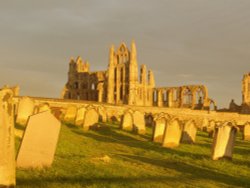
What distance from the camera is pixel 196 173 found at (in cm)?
1262

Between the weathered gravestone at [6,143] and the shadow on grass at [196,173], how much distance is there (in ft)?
15.5

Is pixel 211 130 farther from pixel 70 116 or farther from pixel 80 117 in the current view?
pixel 70 116

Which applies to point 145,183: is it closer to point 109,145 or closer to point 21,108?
point 109,145

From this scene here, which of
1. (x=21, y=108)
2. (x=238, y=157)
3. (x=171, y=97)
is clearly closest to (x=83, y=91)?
(x=171, y=97)

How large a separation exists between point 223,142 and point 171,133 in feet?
12.3

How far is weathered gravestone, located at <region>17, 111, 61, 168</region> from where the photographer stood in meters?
10.5

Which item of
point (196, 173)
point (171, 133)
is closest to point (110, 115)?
point (171, 133)

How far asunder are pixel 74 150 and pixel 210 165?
4.76m

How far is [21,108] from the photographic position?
23.8 meters

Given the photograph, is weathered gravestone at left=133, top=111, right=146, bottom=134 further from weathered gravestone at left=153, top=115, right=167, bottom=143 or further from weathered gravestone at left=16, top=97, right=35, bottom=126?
weathered gravestone at left=16, top=97, right=35, bottom=126

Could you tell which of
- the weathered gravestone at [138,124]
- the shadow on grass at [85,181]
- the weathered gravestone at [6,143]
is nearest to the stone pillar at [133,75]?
the weathered gravestone at [138,124]

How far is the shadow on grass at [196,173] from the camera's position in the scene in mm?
11898

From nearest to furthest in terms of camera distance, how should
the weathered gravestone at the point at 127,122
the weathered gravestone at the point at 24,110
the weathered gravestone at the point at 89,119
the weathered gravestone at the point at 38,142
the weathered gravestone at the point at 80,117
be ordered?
the weathered gravestone at the point at 38,142 → the weathered gravestone at the point at 24,110 → the weathered gravestone at the point at 89,119 → the weathered gravestone at the point at 80,117 → the weathered gravestone at the point at 127,122

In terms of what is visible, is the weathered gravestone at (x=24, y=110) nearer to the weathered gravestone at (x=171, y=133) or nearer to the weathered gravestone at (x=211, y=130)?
the weathered gravestone at (x=171, y=133)
